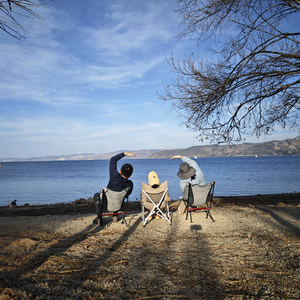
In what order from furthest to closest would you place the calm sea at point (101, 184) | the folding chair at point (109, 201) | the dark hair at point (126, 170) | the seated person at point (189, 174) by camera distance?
the calm sea at point (101, 184) → the seated person at point (189, 174) → the dark hair at point (126, 170) → the folding chair at point (109, 201)

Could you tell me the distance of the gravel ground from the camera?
222cm

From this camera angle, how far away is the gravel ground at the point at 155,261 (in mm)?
2223

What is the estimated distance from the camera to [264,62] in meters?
5.49

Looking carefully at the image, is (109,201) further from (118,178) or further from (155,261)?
(155,261)

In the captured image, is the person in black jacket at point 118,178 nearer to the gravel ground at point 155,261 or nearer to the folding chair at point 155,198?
the folding chair at point 155,198

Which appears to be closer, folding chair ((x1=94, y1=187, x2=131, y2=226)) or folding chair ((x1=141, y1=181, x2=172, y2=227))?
folding chair ((x1=94, y1=187, x2=131, y2=226))

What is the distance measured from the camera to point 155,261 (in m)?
3.02

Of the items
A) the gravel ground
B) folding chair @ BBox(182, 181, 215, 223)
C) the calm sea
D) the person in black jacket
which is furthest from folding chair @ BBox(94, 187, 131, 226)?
the calm sea

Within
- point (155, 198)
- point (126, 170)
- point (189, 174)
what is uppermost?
point (126, 170)

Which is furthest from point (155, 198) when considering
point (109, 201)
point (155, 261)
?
point (155, 261)

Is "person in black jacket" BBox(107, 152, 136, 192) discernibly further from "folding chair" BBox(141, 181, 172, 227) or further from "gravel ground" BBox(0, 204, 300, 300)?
"gravel ground" BBox(0, 204, 300, 300)

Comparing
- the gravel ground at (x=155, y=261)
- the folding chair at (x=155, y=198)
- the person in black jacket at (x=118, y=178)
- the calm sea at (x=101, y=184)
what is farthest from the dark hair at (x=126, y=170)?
the calm sea at (x=101, y=184)

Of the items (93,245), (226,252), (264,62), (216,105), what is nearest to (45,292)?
(93,245)

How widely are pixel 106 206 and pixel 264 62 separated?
506 centimetres
